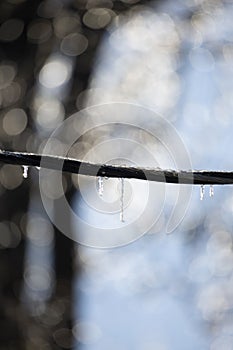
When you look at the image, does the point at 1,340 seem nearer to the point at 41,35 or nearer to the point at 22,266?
the point at 22,266

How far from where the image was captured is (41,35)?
20.0ft

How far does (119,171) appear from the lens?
1.78 m

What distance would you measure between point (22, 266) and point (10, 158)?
4259 mm

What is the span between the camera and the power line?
69.4 inches

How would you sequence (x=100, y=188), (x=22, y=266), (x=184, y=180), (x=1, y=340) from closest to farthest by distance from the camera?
(x=184, y=180) → (x=100, y=188) → (x=1, y=340) → (x=22, y=266)

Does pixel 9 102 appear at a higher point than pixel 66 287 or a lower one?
higher

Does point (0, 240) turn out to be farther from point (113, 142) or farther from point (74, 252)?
point (113, 142)

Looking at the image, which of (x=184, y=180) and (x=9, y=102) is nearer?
(x=184, y=180)

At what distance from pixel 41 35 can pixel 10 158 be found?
14.5 ft

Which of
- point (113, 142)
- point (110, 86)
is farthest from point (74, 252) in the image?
point (110, 86)

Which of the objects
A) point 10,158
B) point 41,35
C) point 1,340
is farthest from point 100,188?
point 41,35

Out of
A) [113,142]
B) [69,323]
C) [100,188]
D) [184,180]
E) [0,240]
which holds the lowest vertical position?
[69,323]

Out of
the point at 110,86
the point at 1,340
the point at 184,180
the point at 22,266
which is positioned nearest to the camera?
the point at 184,180

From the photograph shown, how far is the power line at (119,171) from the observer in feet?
5.79
